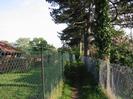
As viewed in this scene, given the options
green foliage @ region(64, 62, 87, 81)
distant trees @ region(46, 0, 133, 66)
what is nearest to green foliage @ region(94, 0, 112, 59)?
distant trees @ region(46, 0, 133, 66)

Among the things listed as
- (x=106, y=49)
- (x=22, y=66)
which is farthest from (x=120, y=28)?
(x=22, y=66)

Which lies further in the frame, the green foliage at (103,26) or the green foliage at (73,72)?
the green foliage at (73,72)

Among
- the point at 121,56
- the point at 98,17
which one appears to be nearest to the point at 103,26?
the point at 98,17

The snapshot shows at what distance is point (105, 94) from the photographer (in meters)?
15.8

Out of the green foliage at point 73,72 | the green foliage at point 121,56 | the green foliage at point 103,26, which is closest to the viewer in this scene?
the green foliage at point 103,26

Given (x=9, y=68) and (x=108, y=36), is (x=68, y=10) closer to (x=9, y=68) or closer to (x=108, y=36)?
(x=108, y=36)

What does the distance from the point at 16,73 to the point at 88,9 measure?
37.0 meters

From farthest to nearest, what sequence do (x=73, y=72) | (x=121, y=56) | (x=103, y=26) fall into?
A: (x=73, y=72), (x=121, y=56), (x=103, y=26)

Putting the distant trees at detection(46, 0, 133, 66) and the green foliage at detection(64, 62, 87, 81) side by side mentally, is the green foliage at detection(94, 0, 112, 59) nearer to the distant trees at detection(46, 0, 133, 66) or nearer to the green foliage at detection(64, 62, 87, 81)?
the distant trees at detection(46, 0, 133, 66)

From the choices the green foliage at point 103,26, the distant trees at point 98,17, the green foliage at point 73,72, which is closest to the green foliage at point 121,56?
the distant trees at point 98,17

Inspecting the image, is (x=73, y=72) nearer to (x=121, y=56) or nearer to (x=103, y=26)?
(x=121, y=56)

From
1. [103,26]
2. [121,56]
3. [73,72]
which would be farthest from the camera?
[73,72]

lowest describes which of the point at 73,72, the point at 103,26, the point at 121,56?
the point at 73,72

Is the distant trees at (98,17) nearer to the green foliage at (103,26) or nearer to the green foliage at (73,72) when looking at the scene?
the green foliage at (103,26)
